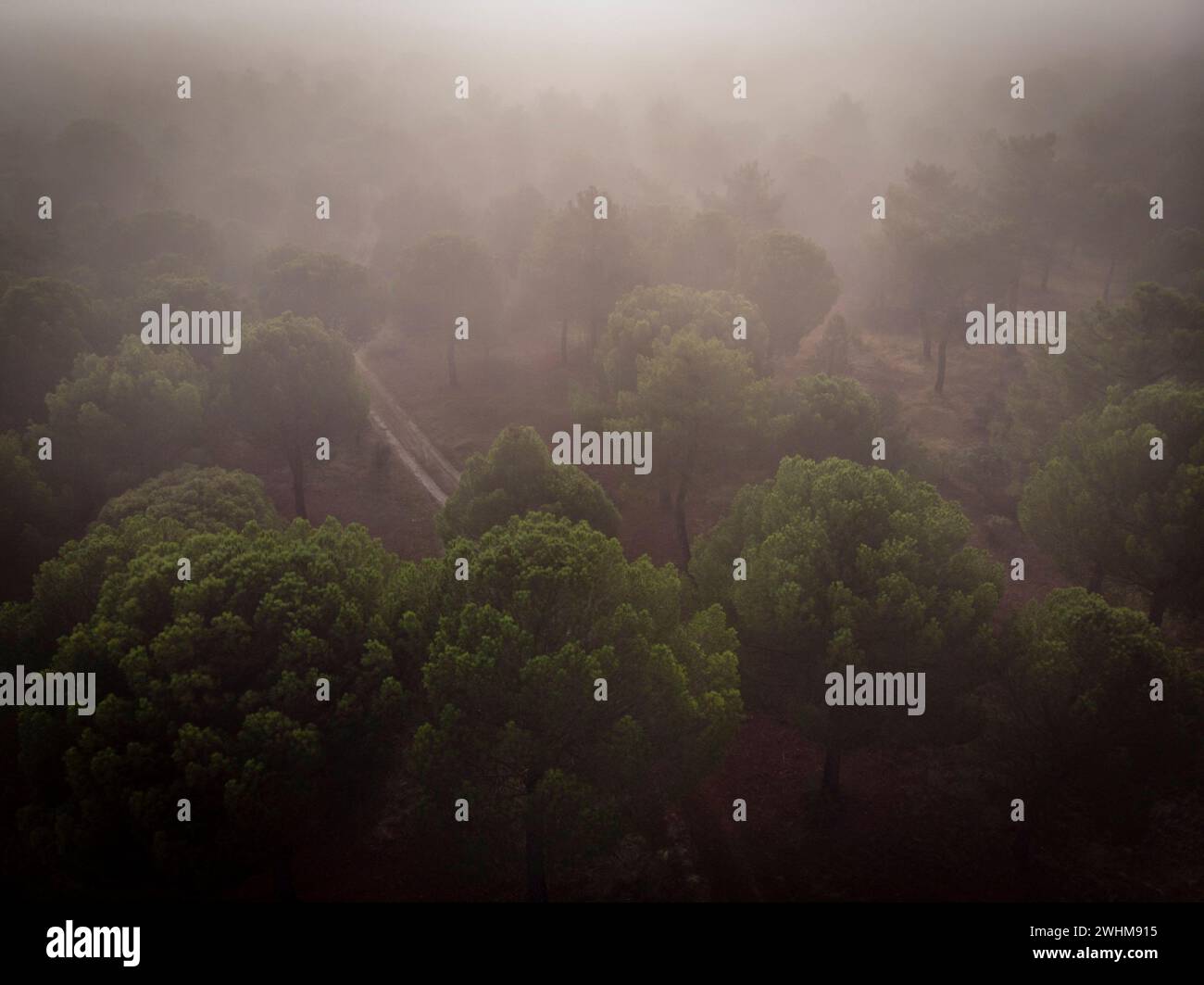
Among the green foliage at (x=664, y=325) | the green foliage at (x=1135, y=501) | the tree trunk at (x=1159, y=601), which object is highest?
the green foliage at (x=664, y=325)

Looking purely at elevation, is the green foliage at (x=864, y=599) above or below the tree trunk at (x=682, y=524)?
below

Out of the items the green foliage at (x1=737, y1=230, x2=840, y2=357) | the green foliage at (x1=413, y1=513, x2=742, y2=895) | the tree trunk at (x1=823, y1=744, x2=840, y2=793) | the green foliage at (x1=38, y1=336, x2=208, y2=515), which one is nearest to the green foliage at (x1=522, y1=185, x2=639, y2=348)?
the green foliage at (x1=737, y1=230, x2=840, y2=357)

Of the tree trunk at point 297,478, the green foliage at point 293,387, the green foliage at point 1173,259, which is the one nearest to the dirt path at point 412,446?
the green foliage at point 293,387

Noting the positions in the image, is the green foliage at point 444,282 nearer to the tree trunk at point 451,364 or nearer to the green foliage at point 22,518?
the tree trunk at point 451,364

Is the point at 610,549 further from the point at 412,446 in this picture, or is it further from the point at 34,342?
the point at 34,342

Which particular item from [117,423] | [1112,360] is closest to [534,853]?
[117,423]
